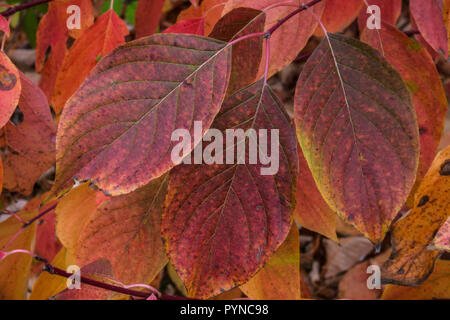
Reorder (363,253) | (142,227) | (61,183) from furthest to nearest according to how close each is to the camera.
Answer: (363,253)
(142,227)
(61,183)

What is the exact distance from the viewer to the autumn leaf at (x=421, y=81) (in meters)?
0.37

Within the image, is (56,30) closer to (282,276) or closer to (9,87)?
(9,87)

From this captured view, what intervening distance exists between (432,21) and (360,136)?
0.15 m

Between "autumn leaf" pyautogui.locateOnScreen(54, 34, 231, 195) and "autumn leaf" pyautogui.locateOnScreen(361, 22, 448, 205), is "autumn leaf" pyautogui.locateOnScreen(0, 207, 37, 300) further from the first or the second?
"autumn leaf" pyautogui.locateOnScreen(361, 22, 448, 205)

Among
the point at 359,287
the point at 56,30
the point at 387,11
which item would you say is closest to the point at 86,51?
the point at 56,30

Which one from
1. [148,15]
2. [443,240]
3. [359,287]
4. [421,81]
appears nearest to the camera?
[443,240]

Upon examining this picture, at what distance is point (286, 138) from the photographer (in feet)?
0.90

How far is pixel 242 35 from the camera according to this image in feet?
1.04

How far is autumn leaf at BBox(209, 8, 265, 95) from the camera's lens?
321 mm

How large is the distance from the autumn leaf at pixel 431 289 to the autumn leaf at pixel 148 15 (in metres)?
0.37
